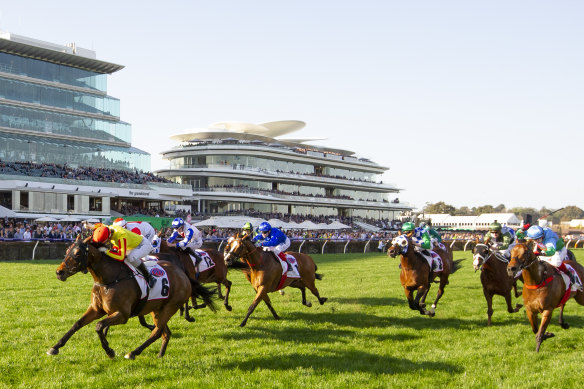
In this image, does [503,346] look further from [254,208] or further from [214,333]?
[254,208]

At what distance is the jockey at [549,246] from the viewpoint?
780 centimetres

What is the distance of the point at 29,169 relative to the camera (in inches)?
1684

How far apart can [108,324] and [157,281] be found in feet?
3.03

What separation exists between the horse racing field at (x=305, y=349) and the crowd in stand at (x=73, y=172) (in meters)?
34.3

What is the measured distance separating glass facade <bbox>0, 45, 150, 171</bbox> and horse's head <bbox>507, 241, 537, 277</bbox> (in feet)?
146

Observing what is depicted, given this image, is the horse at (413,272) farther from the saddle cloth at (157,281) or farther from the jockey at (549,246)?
the saddle cloth at (157,281)

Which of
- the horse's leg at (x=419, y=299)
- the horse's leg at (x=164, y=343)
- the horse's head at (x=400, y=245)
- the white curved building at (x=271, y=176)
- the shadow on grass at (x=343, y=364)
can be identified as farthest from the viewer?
the white curved building at (x=271, y=176)

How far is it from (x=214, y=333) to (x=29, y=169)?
3959 centimetres

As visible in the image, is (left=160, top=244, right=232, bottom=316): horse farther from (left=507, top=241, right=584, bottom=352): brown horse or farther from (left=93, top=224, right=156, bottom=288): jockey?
(left=507, top=241, right=584, bottom=352): brown horse

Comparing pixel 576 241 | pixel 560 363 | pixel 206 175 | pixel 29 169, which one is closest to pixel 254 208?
pixel 206 175

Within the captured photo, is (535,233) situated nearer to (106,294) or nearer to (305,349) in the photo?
(305,349)

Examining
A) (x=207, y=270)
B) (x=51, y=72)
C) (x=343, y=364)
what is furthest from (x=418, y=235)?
(x=51, y=72)

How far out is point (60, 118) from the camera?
162 ft

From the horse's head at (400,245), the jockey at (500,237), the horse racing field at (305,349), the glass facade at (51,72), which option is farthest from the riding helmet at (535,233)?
the glass facade at (51,72)
